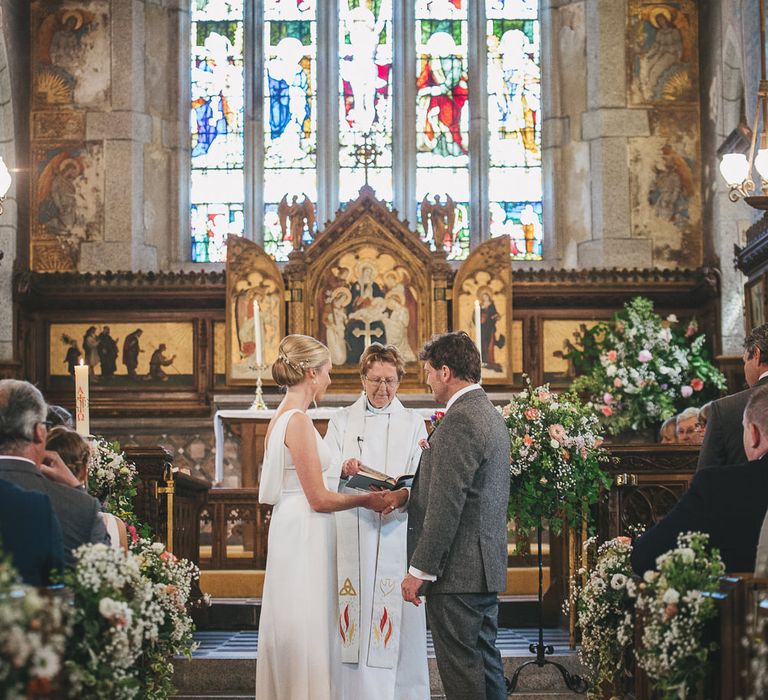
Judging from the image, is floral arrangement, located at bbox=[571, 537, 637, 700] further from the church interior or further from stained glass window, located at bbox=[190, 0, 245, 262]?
stained glass window, located at bbox=[190, 0, 245, 262]

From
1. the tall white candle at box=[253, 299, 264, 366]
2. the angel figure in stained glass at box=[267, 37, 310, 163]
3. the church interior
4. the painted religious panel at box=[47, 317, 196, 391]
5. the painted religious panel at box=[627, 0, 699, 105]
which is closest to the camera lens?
the tall white candle at box=[253, 299, 264, 366]

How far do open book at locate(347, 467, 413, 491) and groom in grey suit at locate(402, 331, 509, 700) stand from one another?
0.36m

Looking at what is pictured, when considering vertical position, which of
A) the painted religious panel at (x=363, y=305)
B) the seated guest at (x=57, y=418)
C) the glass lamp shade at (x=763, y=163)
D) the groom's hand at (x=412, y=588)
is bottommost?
the groom's hand at (x=412, y=588)

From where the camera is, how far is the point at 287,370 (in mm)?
5484

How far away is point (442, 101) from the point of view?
47.3ft

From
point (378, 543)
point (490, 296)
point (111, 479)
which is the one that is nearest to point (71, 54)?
point (490, 296)

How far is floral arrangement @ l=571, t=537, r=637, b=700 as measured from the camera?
17.6 ft

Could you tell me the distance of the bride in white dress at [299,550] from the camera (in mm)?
5379

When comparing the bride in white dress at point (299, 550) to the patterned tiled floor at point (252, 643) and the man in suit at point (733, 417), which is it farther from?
the patterned tiled floor at point (252, 643)

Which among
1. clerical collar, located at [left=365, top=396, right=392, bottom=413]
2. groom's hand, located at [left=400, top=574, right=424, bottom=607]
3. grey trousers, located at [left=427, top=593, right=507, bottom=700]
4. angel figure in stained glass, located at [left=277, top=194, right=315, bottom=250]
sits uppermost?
angel figure in stained glass, located at [left=277, top=194, right=315, bottom=250]


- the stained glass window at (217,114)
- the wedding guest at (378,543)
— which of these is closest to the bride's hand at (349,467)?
the wedding guest at (378,543)

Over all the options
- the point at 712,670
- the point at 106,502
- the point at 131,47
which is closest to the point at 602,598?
the point at 712,670

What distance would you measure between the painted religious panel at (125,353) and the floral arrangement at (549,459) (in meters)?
6.18

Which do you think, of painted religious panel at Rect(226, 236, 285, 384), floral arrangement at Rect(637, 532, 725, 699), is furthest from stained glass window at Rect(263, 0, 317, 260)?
floral arrangement at Rect(637, 532, 725, 699)
